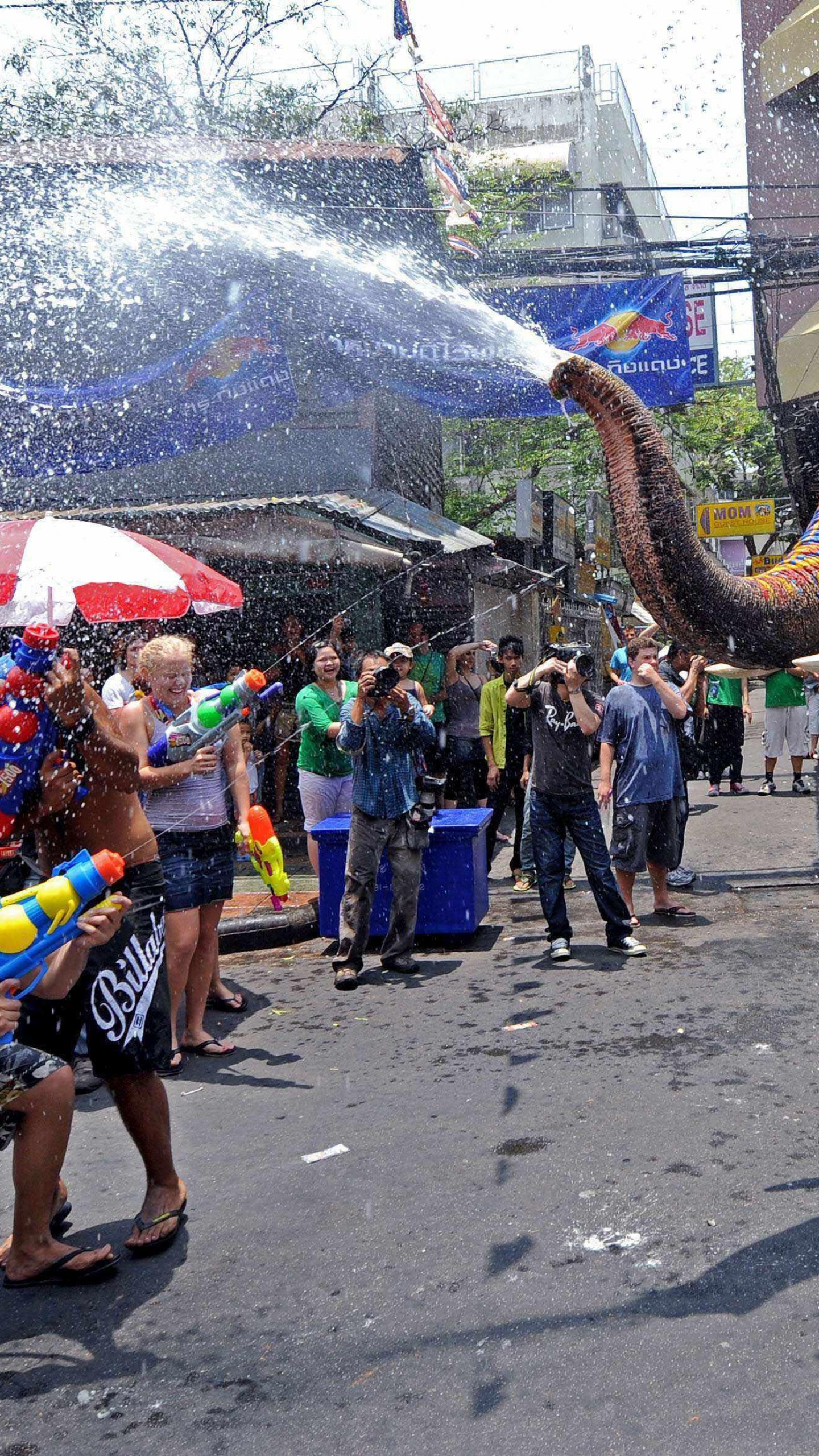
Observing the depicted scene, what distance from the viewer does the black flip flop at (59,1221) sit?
3617mm

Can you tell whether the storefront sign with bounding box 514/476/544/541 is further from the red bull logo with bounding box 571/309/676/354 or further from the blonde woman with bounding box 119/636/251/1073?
the blonde woman with bounding box 119/636/251/1073

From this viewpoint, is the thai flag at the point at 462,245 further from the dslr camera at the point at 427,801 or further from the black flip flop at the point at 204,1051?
the black flip flop at the point at 204,1051

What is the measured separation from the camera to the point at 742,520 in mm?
21609

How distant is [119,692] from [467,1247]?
4857mm

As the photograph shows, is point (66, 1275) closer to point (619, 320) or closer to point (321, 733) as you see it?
point (321, 733)

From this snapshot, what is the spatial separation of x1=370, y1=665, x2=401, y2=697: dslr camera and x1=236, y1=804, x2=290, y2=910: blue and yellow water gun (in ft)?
4.12

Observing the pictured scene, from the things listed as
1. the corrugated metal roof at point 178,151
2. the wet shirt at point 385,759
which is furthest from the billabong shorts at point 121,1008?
the corrugated metal roof at point 178,151

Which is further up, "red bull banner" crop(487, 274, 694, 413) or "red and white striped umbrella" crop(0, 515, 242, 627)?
"red bull banner" crop(487, 274, 694, 413)

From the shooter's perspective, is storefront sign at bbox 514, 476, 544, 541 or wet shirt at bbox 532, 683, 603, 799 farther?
storefront sign at bbox 514, 476, 544, 541

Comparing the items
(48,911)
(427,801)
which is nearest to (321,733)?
(427,801)

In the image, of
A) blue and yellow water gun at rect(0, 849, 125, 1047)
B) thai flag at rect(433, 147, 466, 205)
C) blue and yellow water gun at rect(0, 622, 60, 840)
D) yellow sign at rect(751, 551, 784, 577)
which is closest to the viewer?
blue and yellow water gun at rect(0, 849, 125, 1047)

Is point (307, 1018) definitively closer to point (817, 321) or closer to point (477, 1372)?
point (477, 1372)

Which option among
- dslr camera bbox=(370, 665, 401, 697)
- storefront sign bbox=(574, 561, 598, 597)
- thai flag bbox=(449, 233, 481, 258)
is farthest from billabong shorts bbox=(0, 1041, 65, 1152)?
storefront sign bbox=(574, 561, 598, 597)

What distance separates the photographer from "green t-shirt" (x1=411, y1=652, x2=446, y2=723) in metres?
10.6
